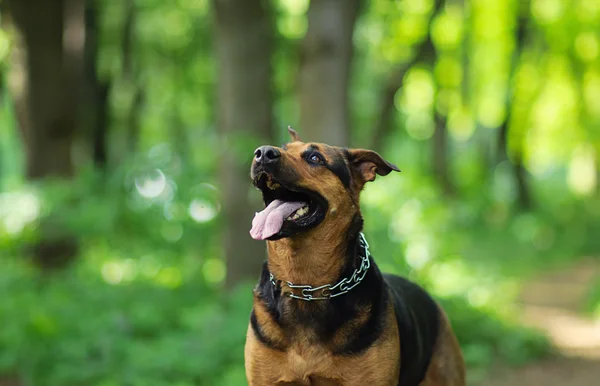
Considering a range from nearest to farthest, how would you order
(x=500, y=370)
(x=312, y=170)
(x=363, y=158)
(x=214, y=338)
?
1. (x=312, y=170)
2. (x=363, y=158)
3. (x=214, y=338)
4. (x=500, y=370)

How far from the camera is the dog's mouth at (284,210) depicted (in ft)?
14.2

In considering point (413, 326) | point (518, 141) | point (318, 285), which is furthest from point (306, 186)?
point (518, 141)

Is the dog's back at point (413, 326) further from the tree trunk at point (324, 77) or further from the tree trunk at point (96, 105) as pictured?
the tree trunk at point (96, 105)

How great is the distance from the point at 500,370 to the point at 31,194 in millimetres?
6265

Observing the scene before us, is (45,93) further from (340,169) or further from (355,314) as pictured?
(355,314)

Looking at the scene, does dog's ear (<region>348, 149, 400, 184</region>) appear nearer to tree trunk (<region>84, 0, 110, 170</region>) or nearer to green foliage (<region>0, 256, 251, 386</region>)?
green foliage (<region>0, 256, 251, 386</region>)

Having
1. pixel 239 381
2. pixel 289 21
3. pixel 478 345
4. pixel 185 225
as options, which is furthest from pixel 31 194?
pixel 289 21

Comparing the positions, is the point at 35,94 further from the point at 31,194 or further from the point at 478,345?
the point at 478,345

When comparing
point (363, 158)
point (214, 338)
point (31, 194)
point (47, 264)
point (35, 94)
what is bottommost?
point (47, 264)

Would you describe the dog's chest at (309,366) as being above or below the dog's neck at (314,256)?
below

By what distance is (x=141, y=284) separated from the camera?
12.1 metres

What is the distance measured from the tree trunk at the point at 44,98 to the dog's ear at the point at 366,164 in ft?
28.8

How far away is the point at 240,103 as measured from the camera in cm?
1067

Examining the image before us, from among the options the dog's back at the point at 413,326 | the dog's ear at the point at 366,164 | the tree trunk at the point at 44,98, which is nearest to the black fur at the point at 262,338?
the dog's back at the point at 413,326
